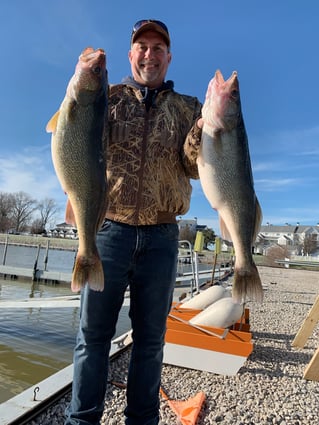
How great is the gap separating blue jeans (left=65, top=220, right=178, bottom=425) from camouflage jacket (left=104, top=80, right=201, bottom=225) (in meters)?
0.14

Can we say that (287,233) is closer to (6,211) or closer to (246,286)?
(6,211)

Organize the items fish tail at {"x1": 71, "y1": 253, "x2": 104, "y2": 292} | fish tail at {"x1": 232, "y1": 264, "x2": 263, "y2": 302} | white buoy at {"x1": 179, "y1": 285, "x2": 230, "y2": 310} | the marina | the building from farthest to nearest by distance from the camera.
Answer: the building
white buoy at {"x1": 179, "y1": 285, "x2": 230, "y2": 310}
the marina
fish tail at {"x1": 232, "y1": 264, "x2": 263, "y2": 302}
fish tail at {"x1": 71, "y1": 253, "x2": 104, "y2": 292}

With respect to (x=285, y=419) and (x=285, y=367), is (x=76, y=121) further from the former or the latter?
(x=285, y=367)

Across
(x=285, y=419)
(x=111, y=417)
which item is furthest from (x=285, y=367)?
(x=111, y=417)

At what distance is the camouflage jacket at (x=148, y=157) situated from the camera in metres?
2.43

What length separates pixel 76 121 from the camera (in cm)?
216

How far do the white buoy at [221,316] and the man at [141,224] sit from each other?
3142 mm

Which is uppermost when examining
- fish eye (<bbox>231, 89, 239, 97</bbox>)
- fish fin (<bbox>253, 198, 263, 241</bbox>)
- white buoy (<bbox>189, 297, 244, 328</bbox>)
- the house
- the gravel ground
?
the house

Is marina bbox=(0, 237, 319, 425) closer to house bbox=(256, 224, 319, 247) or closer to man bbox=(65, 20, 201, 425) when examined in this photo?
man bbox=(65, 20, 201, 425)

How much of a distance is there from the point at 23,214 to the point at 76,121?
85324 mm

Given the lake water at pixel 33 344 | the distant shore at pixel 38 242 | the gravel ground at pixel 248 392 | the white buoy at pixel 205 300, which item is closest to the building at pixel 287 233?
the distant shore at pixel 38 242

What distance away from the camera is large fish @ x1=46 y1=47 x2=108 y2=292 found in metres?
2.15

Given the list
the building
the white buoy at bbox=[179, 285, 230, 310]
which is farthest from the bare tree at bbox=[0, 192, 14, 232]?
the white buoy at bbox=[179, 285, 230, 310]

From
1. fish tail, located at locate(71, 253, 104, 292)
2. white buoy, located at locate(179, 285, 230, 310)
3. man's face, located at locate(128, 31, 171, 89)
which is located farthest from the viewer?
white buoy, located at locate(179, 285, 230, 310)
